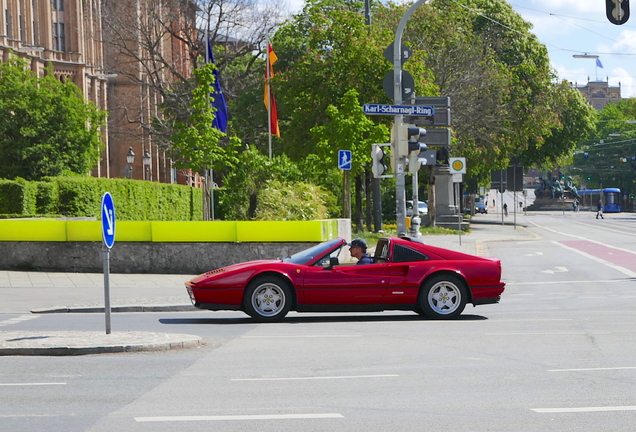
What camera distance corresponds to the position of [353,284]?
536 inches

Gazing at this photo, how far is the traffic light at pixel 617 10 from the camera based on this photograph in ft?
66.3

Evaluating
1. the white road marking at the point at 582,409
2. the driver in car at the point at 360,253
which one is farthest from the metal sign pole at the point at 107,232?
the white road marking at the point at 582,409

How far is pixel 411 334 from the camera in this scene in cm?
1215

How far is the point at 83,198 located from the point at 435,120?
52.6 feet

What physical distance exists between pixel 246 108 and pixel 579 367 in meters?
52.7

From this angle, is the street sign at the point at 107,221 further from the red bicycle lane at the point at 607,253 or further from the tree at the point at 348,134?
the tree at the point at 348,134

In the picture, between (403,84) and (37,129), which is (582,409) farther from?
(37,129)

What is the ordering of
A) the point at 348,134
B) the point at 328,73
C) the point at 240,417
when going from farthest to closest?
the point at 328,73
the point at 348,134
the point at 240,417

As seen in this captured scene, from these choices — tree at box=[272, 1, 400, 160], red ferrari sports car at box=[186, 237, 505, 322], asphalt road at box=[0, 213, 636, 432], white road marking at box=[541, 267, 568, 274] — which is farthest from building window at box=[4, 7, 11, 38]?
red ferrari sports car at box=[186, 237, 505, 322]

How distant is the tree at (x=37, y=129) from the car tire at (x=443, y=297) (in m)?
39.2

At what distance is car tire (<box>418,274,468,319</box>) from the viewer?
45.3 ft

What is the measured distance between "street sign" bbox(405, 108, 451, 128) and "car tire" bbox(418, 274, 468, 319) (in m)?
7.52

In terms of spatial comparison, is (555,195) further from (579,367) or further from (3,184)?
(579,367)

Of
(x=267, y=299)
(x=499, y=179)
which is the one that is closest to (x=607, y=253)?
(x=499, y=179)
